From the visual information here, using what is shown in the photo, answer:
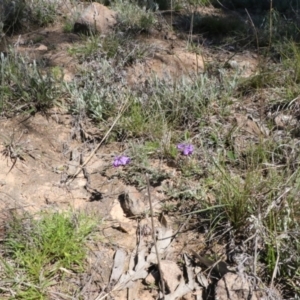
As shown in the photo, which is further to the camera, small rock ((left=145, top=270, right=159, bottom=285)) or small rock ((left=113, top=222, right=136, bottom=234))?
small rock ((left=113, top=222, right=136, bottom=234))

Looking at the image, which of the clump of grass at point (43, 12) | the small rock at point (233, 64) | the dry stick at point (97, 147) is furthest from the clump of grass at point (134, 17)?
the dry stick at point (97, 147)

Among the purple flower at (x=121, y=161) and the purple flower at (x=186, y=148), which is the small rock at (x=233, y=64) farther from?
the purple flower at (x=121, y=161)

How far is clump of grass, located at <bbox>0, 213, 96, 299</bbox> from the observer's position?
235 centimetres

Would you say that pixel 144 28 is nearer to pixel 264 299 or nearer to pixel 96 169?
pixel 96 169

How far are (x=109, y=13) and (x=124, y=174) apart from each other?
2332mm

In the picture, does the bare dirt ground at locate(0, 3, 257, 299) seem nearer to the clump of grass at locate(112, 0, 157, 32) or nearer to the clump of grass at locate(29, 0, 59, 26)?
the clump of grass at locate(112, 0, 157, 32)

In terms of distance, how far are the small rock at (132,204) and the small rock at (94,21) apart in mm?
2196

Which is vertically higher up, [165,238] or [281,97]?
[281,97]

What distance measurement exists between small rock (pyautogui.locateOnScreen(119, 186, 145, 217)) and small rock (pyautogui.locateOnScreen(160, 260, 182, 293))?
0.40 m

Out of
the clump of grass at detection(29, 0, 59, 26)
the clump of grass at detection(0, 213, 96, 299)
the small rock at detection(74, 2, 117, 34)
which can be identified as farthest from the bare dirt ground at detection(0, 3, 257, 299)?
the clump of grass at detection(29, 0, 59, 26)

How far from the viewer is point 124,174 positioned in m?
3.05

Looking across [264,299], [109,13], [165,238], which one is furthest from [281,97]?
[109,13]

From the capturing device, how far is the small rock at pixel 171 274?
7.82 ft

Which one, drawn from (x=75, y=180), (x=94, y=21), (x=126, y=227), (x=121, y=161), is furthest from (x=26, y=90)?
(x=126, y=227)
